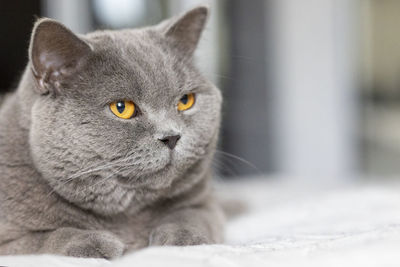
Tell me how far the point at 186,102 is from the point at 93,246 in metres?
0.40

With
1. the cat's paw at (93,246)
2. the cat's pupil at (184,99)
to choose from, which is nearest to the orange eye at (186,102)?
the cat's pupil at (184,99)

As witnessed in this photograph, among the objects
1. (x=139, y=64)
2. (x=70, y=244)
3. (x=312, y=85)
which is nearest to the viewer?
(x=70, y=244)

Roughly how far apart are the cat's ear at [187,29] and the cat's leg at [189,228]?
41cm

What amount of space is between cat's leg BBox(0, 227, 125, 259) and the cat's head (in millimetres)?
76

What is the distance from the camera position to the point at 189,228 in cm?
110

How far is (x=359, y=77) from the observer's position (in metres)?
3.76

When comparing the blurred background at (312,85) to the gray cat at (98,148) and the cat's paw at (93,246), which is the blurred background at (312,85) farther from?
the cat's paw at (93,246)

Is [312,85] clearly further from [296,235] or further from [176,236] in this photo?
[176,236]

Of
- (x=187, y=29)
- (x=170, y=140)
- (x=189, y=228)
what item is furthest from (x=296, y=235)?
(x=187, y=29)

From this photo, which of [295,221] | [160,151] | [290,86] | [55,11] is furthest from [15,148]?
[290,86]

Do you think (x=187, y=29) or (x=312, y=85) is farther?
(x=312, y=85)

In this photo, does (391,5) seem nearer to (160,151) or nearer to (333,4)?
(333,4)

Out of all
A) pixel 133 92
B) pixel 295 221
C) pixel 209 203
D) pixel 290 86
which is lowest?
pixel 290 86

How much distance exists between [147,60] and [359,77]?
9.67ft
